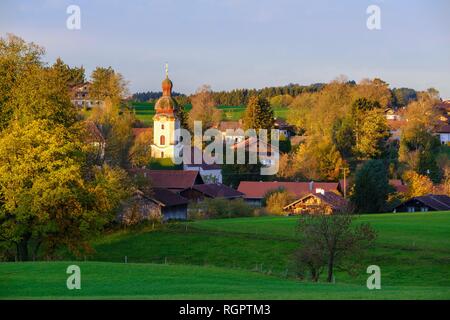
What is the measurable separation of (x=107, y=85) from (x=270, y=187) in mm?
28685

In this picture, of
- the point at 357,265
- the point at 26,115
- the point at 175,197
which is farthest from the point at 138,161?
the point at 357,265

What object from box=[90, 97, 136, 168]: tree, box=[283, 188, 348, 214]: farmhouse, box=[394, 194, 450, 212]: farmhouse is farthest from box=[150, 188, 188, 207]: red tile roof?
box=[394, 194, 450, 212]: farmhouse

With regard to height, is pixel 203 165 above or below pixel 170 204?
above

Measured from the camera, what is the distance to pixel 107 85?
101 metres

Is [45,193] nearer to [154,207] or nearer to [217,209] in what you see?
[154,207]

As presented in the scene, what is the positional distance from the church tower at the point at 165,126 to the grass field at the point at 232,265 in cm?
4215

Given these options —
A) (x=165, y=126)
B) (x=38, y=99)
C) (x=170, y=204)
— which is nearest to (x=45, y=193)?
(x=38, y=99)

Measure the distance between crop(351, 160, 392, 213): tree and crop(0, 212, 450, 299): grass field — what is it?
7.83 m

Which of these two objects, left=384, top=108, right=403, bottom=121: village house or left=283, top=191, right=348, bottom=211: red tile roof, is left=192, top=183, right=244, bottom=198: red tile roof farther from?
left=384, top=108, right=403, bottom=121: village house

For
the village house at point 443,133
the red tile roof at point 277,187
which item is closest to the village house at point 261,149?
the red tile roof at point 277,187

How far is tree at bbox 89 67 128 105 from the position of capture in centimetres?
9738

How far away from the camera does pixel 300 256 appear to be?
3406 cm

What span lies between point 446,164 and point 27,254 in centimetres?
5945
